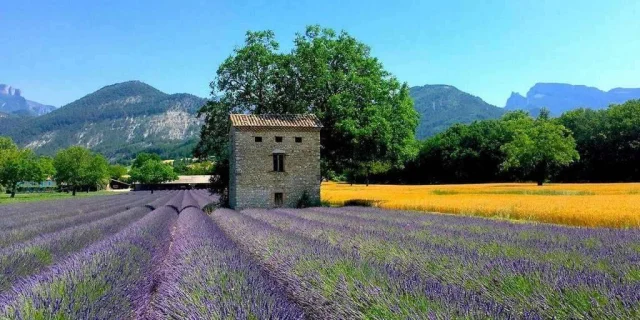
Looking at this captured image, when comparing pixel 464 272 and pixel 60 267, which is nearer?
pixel 464 272

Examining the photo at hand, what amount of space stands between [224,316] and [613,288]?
2.94 metres

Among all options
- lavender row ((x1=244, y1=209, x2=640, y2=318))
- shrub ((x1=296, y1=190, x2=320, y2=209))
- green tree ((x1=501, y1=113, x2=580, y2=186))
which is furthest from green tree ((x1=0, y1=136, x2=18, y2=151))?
lavender row ((x1=244, y1=209, x2=640, y2=318))

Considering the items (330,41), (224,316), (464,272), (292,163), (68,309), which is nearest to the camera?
(224,316)

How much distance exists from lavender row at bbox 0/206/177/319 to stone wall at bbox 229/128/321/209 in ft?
49.2

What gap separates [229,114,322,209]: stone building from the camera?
22375 millimetres

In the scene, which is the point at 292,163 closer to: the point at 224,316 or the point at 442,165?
the point at 224,316

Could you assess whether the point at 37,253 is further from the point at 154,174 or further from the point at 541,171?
the point at 154,174

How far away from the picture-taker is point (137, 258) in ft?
22.9

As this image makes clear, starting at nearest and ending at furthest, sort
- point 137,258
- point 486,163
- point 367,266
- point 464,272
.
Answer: point 464,272
point 367,266
point 137,258
point 486,163

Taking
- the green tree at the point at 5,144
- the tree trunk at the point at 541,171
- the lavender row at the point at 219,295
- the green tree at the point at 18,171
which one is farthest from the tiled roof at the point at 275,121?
the green tree at the point at 5,144

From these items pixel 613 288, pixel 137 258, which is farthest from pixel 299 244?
pixel 613 288

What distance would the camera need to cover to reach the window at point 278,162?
22.9 meters

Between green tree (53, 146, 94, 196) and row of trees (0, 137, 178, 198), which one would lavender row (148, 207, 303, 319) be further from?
green tree (53, 146, 94, 196)

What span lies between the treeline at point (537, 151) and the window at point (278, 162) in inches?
1145
